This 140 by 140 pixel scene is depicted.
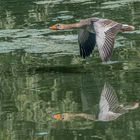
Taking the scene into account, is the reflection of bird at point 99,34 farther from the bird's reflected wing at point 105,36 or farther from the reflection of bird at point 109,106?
the reflection of bird at point 109,106

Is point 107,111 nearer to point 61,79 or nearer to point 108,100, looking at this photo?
point 108,100

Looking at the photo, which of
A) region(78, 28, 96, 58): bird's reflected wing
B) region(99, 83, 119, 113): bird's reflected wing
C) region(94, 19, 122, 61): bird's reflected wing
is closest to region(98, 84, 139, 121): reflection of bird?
region(99, 83, 119, 113): bird's reflected wing

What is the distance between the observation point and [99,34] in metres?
9.63

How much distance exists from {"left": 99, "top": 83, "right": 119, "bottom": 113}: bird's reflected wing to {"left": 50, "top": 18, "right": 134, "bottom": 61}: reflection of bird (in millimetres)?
794

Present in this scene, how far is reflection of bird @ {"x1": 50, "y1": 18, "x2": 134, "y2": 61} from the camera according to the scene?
9266 millimetres

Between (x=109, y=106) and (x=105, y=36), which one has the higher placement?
(x=105, y=36)

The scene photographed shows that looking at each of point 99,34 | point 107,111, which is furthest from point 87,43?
point 107,111

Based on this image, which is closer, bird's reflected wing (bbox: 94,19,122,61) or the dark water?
the dark water

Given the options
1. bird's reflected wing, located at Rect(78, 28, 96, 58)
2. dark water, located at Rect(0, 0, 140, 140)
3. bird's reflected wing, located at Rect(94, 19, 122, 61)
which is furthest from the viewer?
bird's reflected wing, located at Rect(78, 28, 96, 58)

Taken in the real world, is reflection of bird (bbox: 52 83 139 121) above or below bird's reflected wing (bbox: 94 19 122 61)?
below

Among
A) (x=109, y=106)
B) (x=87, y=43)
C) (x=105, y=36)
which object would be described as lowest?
(x=109, y=106)

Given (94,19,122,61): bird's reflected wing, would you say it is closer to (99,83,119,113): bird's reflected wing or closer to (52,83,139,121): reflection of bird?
(99,83,119,113): bird's reflected wing

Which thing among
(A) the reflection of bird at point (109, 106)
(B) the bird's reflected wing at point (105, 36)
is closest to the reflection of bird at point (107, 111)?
(A) the reflection of bird at point (109, 106)

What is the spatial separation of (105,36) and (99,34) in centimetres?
17
